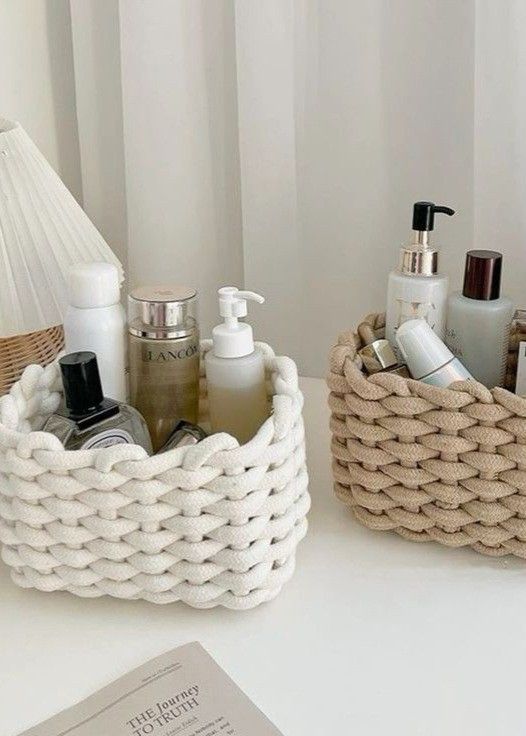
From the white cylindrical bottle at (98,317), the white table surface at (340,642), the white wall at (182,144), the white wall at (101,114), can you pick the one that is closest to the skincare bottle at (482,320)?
the white table surface at (340,642)

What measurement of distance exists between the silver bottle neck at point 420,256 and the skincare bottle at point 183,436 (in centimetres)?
21

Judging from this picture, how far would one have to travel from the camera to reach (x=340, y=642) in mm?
587

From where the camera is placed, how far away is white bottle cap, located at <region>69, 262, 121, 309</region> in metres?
0.65

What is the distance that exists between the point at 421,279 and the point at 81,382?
276 millimetres

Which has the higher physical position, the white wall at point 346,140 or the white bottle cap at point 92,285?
the white wall at point 346,140

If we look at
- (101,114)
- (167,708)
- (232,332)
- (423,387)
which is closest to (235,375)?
(232,332)

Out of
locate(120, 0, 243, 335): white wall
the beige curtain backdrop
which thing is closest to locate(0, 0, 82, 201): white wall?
the beige curtain backdrop

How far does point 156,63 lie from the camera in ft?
3.10

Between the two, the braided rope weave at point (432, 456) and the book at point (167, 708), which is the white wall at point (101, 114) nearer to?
the braided rope weave at point (432, 456)

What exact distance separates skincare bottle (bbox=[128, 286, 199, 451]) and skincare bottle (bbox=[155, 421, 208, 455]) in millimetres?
38

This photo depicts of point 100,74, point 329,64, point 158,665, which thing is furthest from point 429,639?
point 100,74

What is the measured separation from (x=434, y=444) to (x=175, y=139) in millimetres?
509

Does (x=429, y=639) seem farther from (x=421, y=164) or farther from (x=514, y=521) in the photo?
(x=421, y=164)

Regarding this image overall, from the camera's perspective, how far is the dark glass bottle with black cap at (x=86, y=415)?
0.61m
